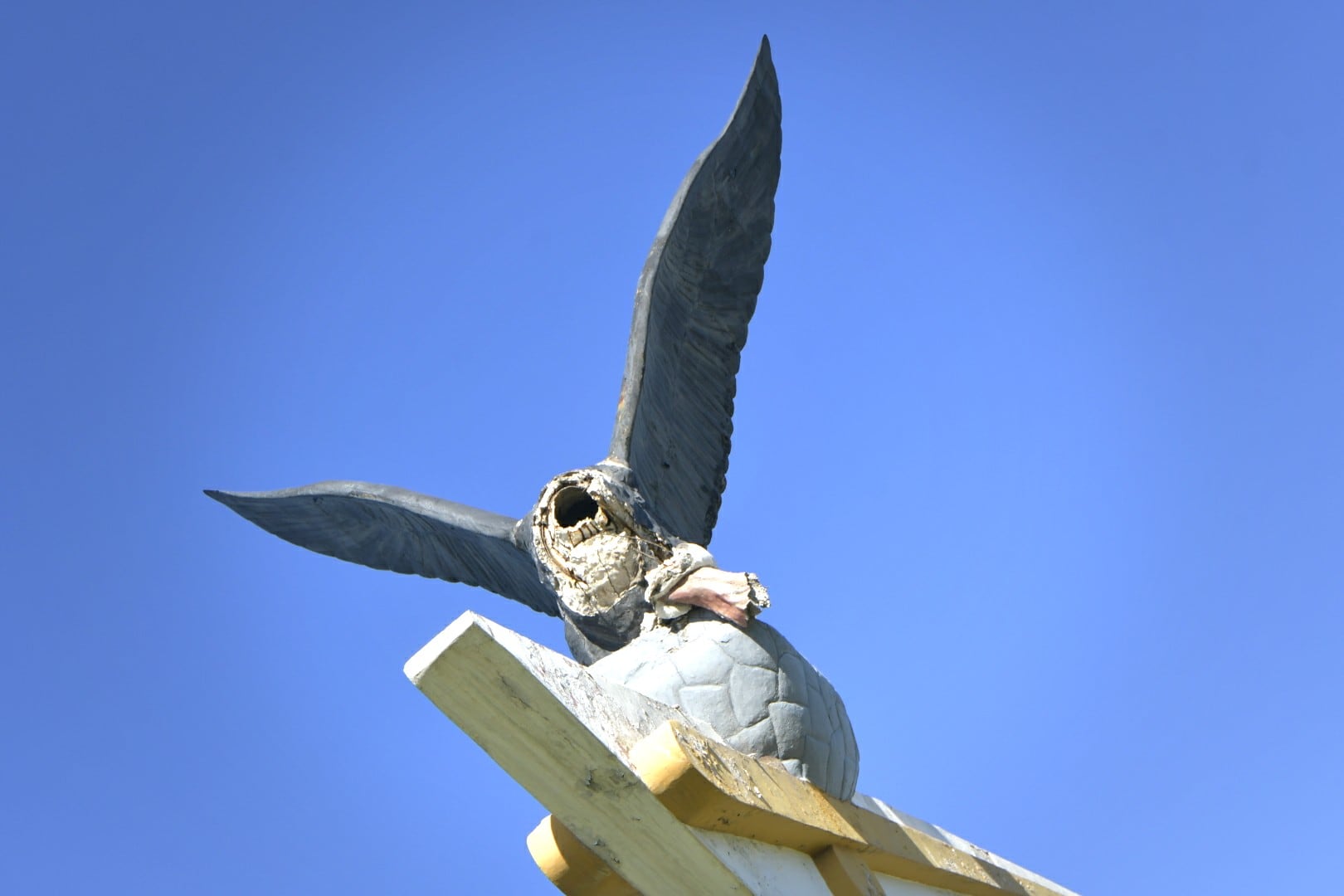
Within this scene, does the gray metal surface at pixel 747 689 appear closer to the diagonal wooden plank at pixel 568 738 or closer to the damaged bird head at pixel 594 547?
the damaged bird head at pixel 594 547

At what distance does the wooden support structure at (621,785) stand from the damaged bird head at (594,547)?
36.4 inches

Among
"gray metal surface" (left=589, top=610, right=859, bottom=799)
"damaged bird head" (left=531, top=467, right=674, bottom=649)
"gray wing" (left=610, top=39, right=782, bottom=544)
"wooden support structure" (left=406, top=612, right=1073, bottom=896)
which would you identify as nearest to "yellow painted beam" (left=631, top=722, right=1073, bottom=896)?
"wooden support structure" (left=406, top=612, right=1073, bottom=896)

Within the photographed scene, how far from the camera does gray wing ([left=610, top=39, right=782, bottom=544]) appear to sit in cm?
560

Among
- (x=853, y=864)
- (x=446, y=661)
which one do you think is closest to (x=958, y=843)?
(x=853, y=864)

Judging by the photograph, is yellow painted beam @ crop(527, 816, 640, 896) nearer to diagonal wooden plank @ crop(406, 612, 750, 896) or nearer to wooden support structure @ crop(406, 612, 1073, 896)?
wooden support structure @ crop(406, 612, 1073, 896)

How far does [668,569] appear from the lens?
479 centimetres

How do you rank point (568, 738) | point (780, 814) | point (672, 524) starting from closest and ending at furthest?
point (568, 738), point (780, 814), point (672, 524)

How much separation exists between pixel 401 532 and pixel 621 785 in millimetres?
3327

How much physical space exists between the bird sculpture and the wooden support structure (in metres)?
0.35

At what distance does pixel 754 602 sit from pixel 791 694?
32 centimetres

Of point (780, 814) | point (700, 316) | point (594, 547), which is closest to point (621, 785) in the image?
point (780, 814)

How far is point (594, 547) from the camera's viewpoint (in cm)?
511

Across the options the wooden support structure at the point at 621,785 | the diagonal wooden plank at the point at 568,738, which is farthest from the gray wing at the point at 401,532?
the diagonal wooden plank at the point at 568,738

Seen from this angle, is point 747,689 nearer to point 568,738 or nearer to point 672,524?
point 568,738
